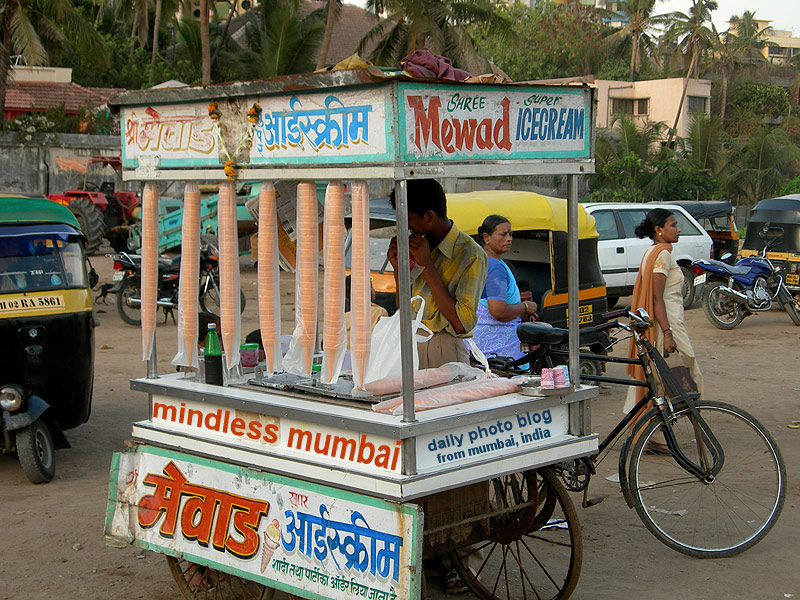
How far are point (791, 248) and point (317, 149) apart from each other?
13.0m

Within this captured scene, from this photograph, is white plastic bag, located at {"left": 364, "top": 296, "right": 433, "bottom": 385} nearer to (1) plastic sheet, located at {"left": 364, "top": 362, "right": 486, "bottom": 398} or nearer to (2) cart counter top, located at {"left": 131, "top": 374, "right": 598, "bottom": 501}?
(1) plastic sheet, located at {"left": 364, "top": 362, "right": 486, "bottom": 398}

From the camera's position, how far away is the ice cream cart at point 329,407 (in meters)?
3.27

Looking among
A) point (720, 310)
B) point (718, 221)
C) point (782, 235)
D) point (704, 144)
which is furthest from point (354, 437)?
point (704, 144)

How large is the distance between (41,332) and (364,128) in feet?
13.6

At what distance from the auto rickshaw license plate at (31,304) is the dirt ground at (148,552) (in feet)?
3.96

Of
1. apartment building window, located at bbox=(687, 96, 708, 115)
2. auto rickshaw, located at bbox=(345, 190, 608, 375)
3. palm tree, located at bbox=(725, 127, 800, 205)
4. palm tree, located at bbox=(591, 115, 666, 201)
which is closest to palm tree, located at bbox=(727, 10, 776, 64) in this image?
apartment building window, located at bbox=(687, 96, 708, 115)

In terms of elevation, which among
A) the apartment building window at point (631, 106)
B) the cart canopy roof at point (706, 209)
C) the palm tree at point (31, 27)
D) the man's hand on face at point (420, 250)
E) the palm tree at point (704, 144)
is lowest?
the cart canopy roof at point (706, 209)

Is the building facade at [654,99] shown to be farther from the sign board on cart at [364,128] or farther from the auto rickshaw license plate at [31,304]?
the sign board on cart at [364,128]

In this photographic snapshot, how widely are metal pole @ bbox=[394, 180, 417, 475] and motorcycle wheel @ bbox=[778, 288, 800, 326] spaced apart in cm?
1150

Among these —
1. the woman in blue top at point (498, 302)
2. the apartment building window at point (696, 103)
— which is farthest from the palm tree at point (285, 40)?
the woman in blue top at point (498, 302)

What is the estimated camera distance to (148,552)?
5078mm

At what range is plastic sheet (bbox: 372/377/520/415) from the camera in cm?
351

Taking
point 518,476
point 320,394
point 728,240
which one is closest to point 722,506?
point 518,476

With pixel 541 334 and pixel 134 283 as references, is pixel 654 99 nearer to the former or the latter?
pixel 134 283
